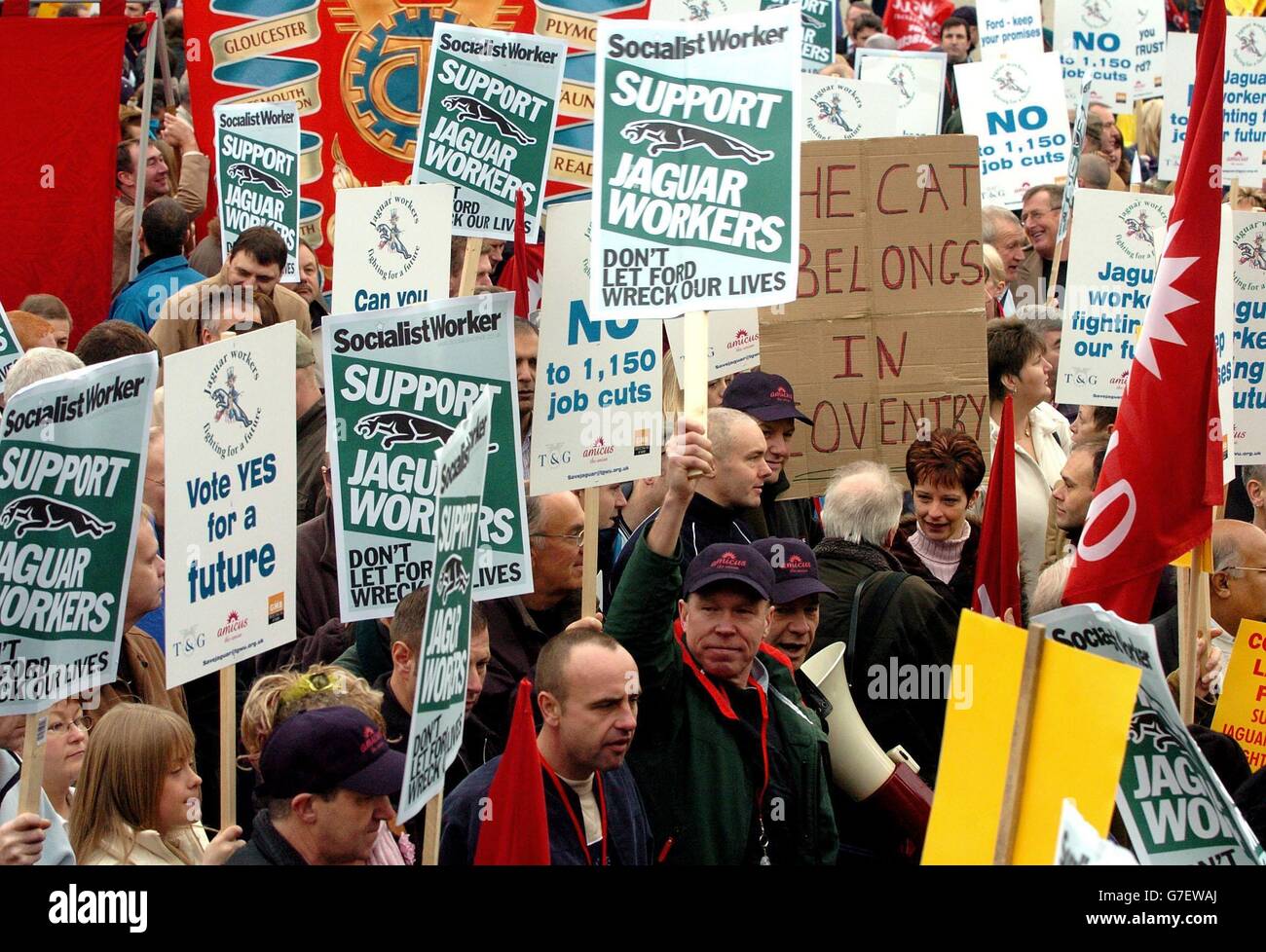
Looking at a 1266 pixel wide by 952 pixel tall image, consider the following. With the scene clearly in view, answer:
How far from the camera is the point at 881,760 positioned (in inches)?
233

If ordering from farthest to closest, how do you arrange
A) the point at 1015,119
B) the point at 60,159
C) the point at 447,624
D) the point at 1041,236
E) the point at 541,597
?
the point at 1015,119
the point at 1041,236
the point at 60,159
the point at 541,597
the point at 447,624

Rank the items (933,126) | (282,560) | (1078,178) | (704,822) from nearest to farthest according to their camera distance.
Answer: (704,822) < (282,560) < (1078,178) < (933,126)

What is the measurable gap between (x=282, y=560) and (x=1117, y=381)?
4.62 m

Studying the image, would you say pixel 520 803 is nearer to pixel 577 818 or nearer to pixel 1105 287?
pixel 577 818

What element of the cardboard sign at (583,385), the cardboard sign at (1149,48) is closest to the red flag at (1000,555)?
the cardboard sign at (583,385)

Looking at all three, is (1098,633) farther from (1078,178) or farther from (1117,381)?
(1078,178)

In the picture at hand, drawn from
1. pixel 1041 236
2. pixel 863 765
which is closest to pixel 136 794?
pixel 863 765

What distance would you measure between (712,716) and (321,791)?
1329 millimetres

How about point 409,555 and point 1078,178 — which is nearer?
point 409,555

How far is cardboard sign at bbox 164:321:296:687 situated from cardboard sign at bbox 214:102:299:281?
4516mm

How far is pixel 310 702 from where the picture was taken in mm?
4906
